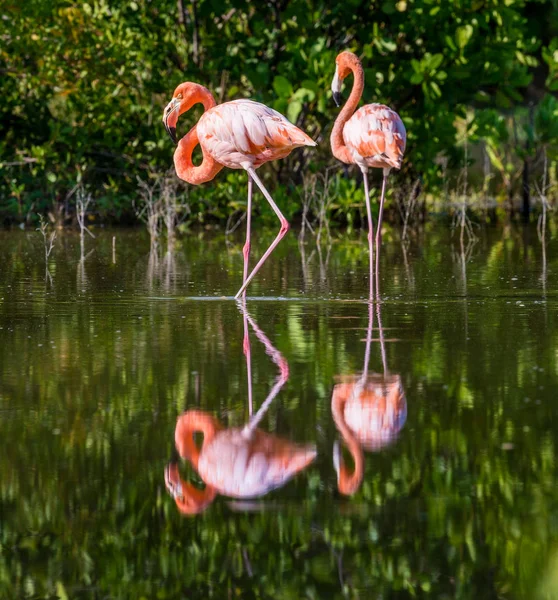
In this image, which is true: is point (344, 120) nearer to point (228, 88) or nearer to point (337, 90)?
point (337, 90)

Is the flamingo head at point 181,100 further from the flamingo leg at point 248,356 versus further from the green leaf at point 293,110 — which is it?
the green leaf at point 293,110

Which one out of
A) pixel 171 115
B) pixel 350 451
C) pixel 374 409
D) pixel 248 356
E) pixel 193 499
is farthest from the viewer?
pixel 171 115

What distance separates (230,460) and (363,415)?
820 mm

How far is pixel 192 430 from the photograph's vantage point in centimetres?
483

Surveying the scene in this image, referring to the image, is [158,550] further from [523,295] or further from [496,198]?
[496,198]

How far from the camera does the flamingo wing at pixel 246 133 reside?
29.9 feet

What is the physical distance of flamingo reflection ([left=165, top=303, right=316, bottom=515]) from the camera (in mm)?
4051

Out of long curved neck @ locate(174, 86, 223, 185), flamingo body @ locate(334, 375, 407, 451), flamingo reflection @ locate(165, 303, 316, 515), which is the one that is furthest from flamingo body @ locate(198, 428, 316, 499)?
long curved neck @ locate(174, 86, 223, 185)

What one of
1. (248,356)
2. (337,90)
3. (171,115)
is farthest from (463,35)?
(248,356)

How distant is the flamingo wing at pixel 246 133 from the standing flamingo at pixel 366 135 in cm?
132

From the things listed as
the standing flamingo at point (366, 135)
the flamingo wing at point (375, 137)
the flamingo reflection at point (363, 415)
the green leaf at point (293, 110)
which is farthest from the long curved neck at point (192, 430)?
the green leaf at point (293, 110)

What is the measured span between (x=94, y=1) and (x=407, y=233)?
463 centimetres

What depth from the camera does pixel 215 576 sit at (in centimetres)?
340

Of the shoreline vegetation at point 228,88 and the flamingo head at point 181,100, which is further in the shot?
the shoreline vegetation at point 228,88
